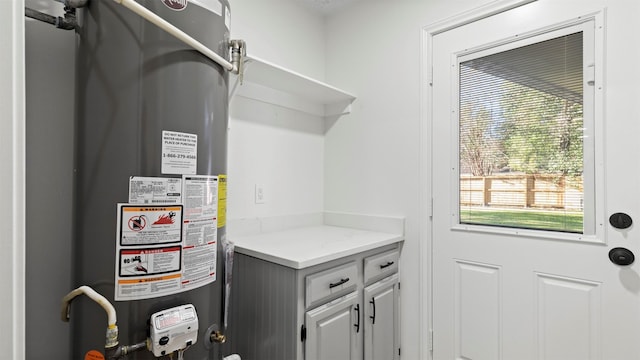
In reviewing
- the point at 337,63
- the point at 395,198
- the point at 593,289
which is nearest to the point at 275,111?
the point at 337,63

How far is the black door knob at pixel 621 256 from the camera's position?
4.08ft

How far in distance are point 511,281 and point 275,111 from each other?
158 centimetres

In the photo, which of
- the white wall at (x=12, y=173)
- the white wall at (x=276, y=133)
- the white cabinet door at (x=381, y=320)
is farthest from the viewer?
the white wall at (x=276, y=133)

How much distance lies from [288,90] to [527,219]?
4.81ft

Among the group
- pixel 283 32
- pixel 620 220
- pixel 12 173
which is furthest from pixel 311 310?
pixel 283 32

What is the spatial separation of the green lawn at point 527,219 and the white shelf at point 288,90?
1.03 meters

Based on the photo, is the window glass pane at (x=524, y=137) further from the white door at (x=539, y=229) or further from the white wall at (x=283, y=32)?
the white wall at (x=283, y=32)

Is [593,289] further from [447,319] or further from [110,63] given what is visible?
[110,63]

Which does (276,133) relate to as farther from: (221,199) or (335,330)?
(335,330)

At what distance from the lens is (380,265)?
1682mm

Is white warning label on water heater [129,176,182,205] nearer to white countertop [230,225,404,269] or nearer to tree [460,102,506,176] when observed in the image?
white countertop [230,225,404,269]

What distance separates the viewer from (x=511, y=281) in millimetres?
1531

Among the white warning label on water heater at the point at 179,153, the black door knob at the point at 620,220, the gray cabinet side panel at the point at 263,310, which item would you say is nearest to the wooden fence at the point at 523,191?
the black door knob at the point at 620,220

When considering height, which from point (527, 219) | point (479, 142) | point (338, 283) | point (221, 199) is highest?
point (479, 142)
